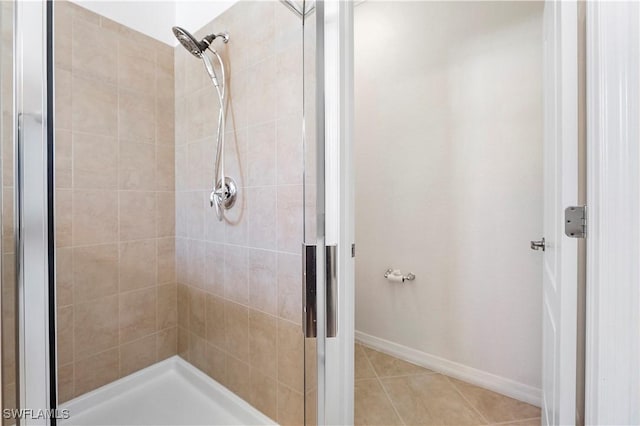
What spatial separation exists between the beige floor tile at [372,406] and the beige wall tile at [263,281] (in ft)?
2.61

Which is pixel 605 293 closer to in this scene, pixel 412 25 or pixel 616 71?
pixel 616 71

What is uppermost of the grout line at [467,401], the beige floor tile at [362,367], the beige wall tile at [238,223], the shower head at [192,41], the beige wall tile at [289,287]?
the shower head at [192,41]

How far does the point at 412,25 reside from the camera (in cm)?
178

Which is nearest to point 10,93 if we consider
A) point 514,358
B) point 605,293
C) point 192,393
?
point 192,393

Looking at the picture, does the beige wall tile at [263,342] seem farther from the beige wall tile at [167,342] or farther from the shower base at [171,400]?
the beige wall tile at [167,342]

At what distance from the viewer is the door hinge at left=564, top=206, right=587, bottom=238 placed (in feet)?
2.37

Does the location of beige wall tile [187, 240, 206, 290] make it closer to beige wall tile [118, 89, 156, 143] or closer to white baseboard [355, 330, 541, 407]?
beige wall tile [118, 89, 156, 143]

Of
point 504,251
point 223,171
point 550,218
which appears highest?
point 223,171

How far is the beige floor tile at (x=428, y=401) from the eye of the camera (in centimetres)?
133

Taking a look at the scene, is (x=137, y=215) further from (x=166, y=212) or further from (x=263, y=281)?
(x=263, y=281)

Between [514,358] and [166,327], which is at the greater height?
[166,327]

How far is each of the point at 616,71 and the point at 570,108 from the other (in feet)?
0.39

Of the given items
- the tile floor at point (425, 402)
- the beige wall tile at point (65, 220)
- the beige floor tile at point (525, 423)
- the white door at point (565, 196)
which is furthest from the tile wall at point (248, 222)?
the beige floor tile at point (525, 423)

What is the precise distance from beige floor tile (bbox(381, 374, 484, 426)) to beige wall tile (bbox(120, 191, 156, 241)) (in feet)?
4.68
